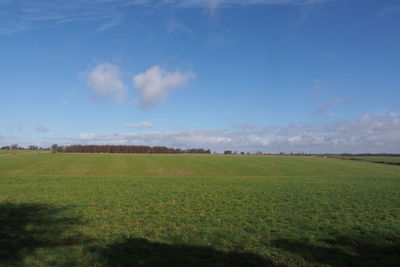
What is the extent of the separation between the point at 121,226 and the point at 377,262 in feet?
30.1

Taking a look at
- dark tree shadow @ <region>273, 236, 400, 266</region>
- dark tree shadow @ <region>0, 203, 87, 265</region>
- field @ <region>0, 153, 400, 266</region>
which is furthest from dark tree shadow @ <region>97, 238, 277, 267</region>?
dark tree shadow @ <region>0, 203, 87, 265</region>

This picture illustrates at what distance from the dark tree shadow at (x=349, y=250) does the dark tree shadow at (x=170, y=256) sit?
160 cm

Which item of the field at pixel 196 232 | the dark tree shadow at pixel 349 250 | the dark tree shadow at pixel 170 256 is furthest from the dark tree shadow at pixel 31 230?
the dark tree shadow at pixel 349 250

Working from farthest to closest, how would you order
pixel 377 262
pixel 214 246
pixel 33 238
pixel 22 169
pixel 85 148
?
pixel 85 148
pixel 22 169
pixel 33 238
pixel 214 246
pixel 377 262

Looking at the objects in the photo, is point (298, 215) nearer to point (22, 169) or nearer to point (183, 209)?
point (183, 209)

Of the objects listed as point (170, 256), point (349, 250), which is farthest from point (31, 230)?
point (349, 250)

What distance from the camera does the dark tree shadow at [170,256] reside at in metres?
7.79

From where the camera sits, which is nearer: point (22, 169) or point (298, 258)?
point (298, 258)

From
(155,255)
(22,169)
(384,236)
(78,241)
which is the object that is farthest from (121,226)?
(22,169)

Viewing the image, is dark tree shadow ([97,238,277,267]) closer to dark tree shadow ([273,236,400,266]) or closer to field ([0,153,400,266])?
field ([0,153,400,266])

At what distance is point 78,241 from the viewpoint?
32.0 ft

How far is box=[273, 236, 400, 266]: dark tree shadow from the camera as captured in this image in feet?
26.4

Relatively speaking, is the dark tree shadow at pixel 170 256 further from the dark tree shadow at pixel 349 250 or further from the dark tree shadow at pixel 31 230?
the dark tree shadow at pixel 31 230

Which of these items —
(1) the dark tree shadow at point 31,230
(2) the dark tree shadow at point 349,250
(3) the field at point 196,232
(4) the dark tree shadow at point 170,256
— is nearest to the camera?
(4) the dark tree shadow at point 170,256
